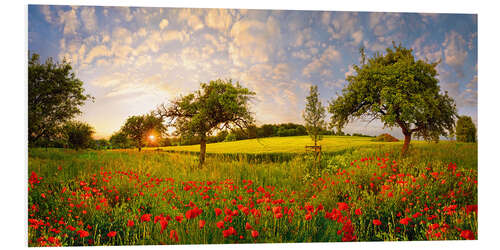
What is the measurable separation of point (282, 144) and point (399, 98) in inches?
83.5

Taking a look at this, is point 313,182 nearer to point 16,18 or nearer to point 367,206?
point 367,206

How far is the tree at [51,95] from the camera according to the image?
436 cm

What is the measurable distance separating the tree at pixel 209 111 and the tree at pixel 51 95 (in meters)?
1.39

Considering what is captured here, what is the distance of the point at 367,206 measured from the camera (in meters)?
4.23

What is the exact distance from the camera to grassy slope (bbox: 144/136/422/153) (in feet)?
15.8

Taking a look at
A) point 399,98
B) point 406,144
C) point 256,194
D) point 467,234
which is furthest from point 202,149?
point 467,234

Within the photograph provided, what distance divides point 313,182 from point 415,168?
1.81 m

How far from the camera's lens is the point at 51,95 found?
4504mm

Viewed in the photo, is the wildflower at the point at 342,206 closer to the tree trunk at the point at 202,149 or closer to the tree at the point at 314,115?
the tree at the point at 314,115

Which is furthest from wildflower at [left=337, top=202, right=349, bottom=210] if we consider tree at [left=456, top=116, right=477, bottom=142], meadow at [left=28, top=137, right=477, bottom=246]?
tree at [left=456, top=116, right=477, bottom=142]

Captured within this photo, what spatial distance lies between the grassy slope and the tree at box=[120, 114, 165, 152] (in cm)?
39

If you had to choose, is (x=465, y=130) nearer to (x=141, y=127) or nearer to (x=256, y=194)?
(x=256, y=194)

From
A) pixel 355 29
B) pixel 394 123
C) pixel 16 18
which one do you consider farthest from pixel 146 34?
pixel 394 123

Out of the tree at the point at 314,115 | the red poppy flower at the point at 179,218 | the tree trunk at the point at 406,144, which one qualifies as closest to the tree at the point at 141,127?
the red poppy flower at the point at 179,218
